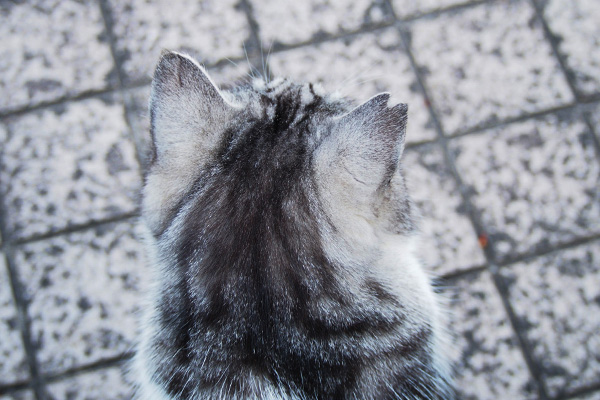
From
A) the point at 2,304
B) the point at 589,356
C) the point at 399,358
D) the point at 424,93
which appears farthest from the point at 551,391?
the point at 2,304

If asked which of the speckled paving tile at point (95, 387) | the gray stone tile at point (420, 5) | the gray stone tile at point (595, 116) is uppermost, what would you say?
the gray stone tile at point (420, 5)

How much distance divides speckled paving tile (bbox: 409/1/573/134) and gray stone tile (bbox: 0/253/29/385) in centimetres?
134

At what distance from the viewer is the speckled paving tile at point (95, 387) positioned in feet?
3.83

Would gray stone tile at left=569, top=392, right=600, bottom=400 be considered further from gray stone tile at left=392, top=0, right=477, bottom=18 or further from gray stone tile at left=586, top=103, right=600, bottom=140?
gray stone tile at left=392, top=0, right=477, bottom=18

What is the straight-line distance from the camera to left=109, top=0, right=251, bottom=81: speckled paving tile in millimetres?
1290

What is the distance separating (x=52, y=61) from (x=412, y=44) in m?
1.09

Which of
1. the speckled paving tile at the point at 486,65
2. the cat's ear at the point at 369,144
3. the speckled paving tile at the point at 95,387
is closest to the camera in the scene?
the cat's ear at the point at 369,144

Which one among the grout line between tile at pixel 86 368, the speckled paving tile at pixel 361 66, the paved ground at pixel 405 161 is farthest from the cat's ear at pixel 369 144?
the grout line between tile at pixel 86 368

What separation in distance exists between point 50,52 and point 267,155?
3.20 feet

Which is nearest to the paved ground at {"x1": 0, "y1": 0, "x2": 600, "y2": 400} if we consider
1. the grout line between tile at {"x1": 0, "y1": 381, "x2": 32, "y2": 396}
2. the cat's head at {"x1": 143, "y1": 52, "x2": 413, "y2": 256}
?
the grout line between tile at {"x1": 0, "y1": 381, "x2": 32, "y2": 396}

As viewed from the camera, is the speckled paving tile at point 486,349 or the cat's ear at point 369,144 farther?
the speckled paving tile at point 486,349

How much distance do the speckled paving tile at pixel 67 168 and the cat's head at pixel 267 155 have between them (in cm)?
51

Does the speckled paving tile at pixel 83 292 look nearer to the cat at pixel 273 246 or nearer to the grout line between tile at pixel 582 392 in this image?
the cat at pixel 273 246

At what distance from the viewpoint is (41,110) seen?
1.27 m
